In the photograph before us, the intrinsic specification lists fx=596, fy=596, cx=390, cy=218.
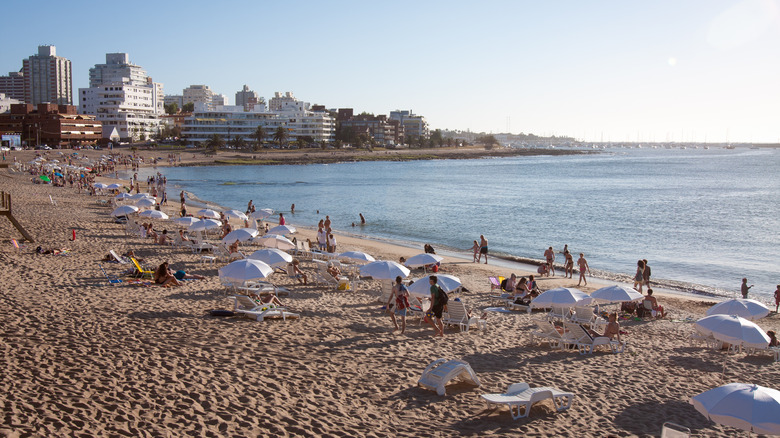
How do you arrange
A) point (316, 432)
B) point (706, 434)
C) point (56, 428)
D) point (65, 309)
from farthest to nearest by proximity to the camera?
point (65, 309), point (706, 434), point (316, 432), point (56, 428)

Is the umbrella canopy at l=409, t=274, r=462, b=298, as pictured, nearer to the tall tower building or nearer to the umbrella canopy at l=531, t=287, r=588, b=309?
the umbrella canopy at l=531, t=287, r=588, b=309

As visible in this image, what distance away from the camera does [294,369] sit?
859 centimetres

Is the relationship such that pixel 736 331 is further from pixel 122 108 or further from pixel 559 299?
pixel 122 108

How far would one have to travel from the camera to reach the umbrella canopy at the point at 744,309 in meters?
11.7

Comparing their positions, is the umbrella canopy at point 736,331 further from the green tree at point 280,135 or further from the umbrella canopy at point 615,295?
the green tree at point 280,135

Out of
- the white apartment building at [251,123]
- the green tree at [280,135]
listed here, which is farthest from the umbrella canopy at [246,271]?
the white apartment building at [251,123]

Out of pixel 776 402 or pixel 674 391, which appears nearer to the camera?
pixel 776 402

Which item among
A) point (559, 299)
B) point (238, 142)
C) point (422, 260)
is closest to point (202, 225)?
point (422, 260)

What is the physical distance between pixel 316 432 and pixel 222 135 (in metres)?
122

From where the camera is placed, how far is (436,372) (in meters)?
8.10

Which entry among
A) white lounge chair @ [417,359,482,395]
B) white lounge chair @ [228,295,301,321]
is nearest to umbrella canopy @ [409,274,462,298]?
white lounge chair @ [228,295,301,321]

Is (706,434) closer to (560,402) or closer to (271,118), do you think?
(560,402)

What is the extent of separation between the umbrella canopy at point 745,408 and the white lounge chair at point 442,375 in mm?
2857

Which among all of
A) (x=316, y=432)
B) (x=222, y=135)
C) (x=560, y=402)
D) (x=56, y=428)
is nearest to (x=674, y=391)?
(x=560, y=402)
